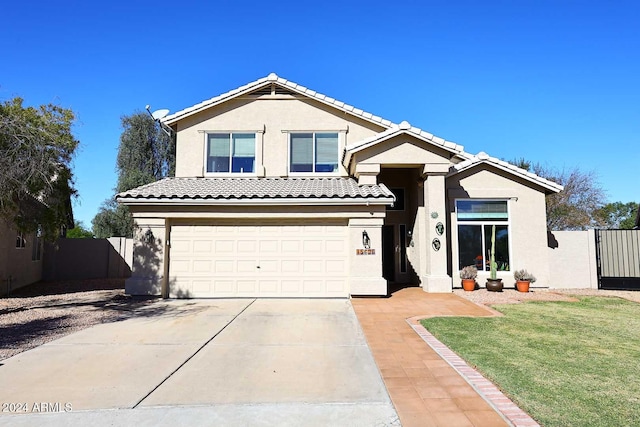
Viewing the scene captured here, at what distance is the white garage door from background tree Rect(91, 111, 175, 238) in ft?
60.8

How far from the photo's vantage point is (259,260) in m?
12.3

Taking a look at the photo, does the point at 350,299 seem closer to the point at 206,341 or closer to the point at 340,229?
the point at 340,229

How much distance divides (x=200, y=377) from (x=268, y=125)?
38.4 feet

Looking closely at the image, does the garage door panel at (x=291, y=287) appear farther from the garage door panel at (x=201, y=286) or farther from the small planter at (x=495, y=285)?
the small planter at (x=495, y=285)

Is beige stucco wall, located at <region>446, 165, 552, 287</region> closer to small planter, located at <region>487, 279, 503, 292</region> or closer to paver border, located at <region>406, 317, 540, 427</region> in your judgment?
small planter, located at <region>487, 279, 503, 292</region>

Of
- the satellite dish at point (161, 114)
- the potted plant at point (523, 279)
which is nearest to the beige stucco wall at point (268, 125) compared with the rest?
the satellite dish at point (161, 114)

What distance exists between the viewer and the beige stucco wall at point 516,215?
14312 mm

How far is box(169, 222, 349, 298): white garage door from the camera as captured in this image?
1220 cm

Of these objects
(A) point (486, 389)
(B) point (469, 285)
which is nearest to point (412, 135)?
(B) point (469, 285)

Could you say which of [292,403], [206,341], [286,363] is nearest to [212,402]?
[292,403]

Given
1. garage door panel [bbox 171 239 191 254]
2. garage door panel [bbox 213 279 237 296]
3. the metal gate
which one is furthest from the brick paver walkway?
the metal gate

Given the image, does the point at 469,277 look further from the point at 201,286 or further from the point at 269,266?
the point at 201,286

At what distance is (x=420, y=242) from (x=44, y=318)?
1143 cm

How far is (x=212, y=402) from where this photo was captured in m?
4.61
